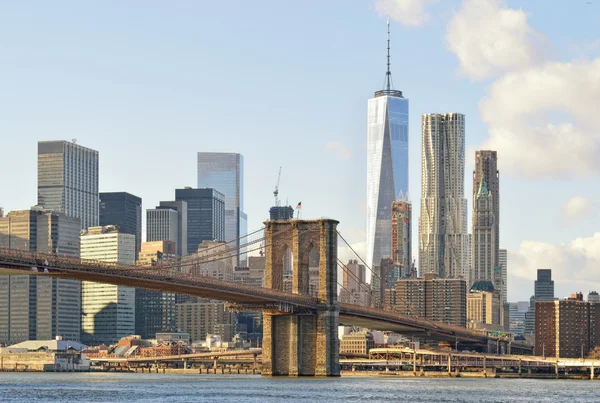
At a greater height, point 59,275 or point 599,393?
point 59,275

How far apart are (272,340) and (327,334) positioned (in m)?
4.55

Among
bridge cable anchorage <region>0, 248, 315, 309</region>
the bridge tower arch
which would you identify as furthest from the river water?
bridge cable anchorage <region>0, 248, 315, 309</region>

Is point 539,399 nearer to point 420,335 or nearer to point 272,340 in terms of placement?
point 272,340

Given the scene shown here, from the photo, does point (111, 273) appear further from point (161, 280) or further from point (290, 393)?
point (290, 393)

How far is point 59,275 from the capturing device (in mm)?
89625

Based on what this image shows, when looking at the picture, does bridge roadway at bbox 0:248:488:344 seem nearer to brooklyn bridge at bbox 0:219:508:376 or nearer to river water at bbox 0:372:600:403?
brooklyn bridge at bbox 0:219:508:376

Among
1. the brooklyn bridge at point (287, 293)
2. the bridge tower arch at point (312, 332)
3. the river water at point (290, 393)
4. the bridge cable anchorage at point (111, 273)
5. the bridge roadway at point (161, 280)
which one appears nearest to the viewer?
the river water at point (290, 393)

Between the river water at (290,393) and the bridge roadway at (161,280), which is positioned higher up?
the bridge roadway at (161,280)

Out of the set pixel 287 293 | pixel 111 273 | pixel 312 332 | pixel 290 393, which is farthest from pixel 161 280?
pixel 312 332

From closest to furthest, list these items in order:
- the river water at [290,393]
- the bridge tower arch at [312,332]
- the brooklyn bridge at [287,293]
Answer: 1. the river water at [290,393]
2. the brooklyn bridge at [287,293]
3. the bridge tower arch at [312,332]

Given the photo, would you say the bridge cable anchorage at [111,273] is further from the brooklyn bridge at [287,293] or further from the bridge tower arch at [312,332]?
the bridge tower arch at [312,332]

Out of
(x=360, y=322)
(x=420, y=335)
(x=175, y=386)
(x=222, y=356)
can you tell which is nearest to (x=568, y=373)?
(x=420, y=335)

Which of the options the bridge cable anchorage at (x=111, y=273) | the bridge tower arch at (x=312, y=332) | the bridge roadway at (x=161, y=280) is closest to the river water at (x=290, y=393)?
the bridge tower arch at (x=312, y=332)

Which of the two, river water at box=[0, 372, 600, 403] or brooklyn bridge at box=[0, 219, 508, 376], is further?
brooklyn bridge at box=[0, 219, 508, 376]
